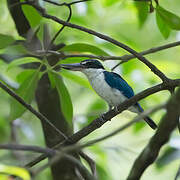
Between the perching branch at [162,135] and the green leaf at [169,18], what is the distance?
106 cm

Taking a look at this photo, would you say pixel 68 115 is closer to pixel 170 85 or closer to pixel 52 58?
pixel 52 58

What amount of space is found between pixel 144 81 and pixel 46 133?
1.04m

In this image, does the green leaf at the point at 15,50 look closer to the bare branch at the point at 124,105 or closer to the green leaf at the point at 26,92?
the green leaf at the point at 26,92

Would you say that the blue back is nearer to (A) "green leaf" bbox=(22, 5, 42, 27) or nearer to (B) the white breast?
(B) the white breast

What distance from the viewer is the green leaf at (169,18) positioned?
2283mm

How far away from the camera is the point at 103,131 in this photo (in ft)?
15.2

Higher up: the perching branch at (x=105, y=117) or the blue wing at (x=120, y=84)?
the perching branch at (x=105, y=117)

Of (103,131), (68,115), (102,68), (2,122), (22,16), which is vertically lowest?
(103,131)

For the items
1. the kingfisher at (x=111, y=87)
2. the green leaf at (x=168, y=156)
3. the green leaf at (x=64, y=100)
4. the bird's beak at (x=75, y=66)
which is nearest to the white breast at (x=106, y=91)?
the kingfisher at (x=111, y=87)

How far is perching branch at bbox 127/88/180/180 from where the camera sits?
4.12ft

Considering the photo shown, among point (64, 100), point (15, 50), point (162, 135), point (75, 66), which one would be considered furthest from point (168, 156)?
point (162, 135)

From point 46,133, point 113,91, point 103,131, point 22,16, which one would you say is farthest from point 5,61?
point 103,131

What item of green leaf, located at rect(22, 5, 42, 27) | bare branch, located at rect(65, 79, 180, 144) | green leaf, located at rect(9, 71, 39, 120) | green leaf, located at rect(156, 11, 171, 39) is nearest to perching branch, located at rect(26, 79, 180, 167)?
bare branch, located at rect(65, 79, 180, 144)

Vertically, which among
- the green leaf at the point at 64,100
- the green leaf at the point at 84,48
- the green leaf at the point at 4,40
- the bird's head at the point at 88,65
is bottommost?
the bird's head at the point at 88,65
